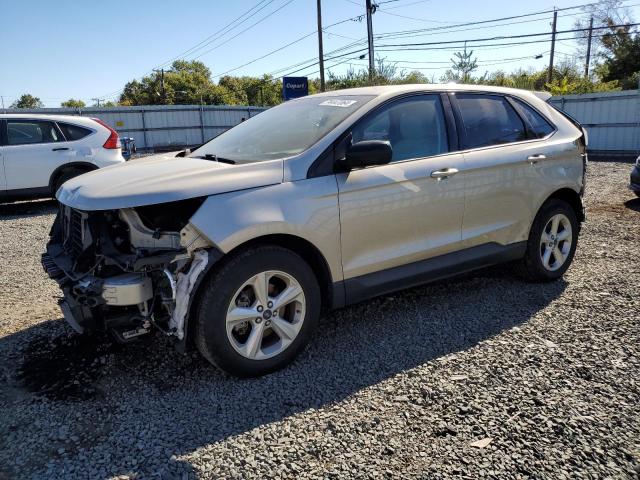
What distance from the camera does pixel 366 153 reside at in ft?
11.1

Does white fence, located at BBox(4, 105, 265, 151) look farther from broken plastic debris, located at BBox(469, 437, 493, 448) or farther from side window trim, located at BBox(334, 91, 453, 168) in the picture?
broken plastic debris, located at BBox(469, 437, 493, 448)

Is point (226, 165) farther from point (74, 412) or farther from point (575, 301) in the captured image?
point (575, 301)

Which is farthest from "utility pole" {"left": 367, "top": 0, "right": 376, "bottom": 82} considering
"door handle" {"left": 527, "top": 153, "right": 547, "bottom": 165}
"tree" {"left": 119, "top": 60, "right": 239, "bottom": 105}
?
"tree" {"left": 119, "top": 60, "right": 239, "bottom": 105}

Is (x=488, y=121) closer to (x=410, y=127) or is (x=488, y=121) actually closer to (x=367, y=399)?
(x=410, y=127)

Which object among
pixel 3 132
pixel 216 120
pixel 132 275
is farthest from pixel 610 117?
pixel 132 275

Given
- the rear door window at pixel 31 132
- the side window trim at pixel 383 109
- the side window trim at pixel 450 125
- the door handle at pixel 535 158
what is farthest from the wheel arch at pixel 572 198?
the rear door window at pixel 31 132

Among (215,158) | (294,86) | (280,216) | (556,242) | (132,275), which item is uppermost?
(294,86)

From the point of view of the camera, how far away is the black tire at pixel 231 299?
9.91ft

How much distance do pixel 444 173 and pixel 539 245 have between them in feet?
4.69

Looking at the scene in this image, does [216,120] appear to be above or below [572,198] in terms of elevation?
above

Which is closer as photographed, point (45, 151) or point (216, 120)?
point (45, 151)

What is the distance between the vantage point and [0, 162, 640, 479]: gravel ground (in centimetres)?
252

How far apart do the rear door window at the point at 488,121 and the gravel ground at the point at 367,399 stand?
1385 mm

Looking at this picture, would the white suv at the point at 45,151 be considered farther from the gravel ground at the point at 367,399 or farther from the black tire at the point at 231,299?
the black tire at the point at 231,299
